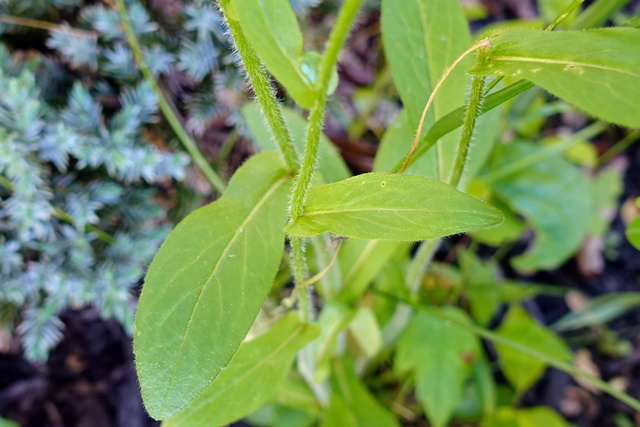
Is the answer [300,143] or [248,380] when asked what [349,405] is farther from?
[300,143]

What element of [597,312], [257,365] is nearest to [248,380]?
[257,365]

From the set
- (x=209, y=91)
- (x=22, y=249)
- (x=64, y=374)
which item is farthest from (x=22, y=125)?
(x=64, y=374)

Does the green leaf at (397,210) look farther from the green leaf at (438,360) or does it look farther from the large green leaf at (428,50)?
the green leaf at (438,360)

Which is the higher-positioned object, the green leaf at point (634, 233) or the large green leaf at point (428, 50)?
the large green leaf at point (428, 50)

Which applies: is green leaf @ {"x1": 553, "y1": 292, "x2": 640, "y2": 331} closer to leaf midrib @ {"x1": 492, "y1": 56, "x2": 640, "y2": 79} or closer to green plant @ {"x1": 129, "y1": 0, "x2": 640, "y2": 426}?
green plant @ {"x1": 129, "y1": 0, "x2": 640, "y2": 426}

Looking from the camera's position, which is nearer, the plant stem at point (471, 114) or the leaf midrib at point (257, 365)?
the plant stem at point (471, 114)

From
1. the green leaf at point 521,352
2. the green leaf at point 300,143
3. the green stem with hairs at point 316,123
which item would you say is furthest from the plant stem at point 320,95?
the green leaf at point 521,352
